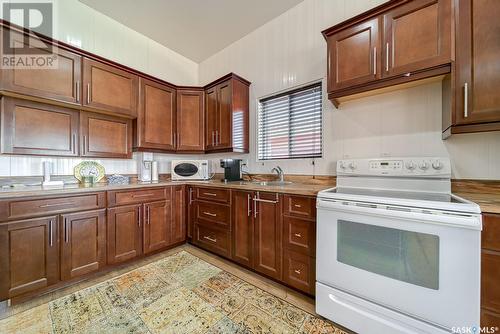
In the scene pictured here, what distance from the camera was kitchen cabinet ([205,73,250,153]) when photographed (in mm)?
2594

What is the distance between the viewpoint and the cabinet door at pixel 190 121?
2934 millimetres

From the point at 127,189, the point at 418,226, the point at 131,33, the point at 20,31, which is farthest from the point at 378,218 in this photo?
the point at 131,33

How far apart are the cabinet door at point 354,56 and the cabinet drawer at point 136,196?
2199 mm

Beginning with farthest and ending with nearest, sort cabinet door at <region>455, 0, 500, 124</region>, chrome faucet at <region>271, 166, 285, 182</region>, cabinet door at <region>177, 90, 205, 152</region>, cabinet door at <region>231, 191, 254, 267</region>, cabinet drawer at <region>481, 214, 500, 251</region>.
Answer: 1. cabinet door at <region>177, 90, 205, 152</region>
2. chrome faucet at <region>271, 166, 285, 182</region>
3. cabinet door at <region>231, 191, 254, 267</region>
4. cabinet door at <region>455, 0, 500, 124</region>
5. cabinet drawer at <region>481, 214, 500, 251</region>

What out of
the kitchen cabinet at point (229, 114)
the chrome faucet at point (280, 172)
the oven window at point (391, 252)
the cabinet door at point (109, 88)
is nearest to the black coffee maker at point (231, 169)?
the kitchen cabinet at point (229, 114)

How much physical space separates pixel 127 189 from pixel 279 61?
7.80 feet

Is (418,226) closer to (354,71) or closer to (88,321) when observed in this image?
(354,71)

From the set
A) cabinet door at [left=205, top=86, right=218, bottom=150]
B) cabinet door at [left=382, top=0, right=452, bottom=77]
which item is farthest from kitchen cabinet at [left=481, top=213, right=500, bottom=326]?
cabinet door at [left=205, top=86, right=218, bottom=150]

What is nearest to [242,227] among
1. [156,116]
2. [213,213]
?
[213,213]

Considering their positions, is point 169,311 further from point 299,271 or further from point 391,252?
point 391,252

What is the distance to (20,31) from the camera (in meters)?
1.69
